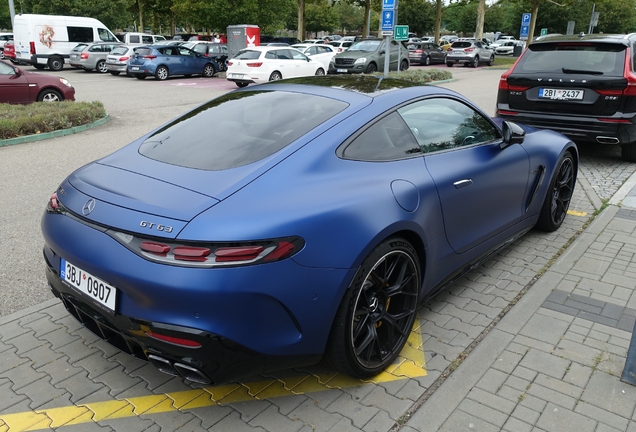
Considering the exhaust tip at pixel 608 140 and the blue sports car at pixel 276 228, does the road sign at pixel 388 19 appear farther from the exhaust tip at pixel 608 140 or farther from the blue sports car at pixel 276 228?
the blue sports car at pixel 276 228

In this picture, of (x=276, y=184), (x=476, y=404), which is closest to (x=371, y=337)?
(x=476, y=404)

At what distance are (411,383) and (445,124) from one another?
174 centimetres

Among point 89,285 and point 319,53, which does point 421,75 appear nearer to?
point 319,53

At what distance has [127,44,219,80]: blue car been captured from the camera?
2217 cm

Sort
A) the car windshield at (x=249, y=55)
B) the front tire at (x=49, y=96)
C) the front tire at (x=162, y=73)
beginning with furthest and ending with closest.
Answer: the front tire at (x=162, y=73), the car windshield at (x=249, y=55), the front tire at (x=49, y=96)

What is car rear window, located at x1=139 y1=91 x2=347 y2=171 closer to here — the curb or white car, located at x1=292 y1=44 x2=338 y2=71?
the curb

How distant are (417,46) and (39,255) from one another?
3380 cm

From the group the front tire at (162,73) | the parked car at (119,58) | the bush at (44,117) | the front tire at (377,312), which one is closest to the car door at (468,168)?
the front tire at (377,312)

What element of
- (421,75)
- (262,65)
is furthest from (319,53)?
(421,75)

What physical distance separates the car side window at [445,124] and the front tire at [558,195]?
1214mm

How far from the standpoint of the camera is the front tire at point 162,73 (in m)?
22.5

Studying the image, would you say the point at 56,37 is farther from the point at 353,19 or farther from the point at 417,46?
the point at 353,19

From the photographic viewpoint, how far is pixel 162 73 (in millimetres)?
22734

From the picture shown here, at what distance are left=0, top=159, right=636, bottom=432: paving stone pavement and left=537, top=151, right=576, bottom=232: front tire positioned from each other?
3.91ft
